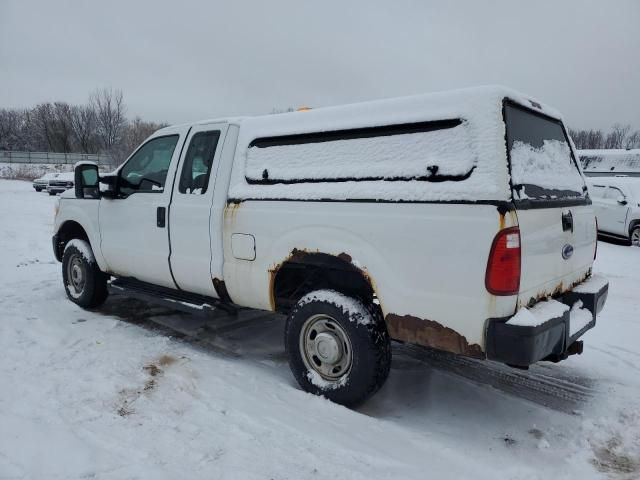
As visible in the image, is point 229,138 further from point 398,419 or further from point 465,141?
→ point 398,419

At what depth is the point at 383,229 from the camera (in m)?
3.03

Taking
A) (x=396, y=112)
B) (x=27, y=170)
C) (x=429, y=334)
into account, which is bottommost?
(x=429, y=334)

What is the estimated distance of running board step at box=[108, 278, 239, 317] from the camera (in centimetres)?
431

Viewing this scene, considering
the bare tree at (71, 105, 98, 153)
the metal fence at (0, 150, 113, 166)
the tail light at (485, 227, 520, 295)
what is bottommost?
the tail light at (485, 227, 520, 295)

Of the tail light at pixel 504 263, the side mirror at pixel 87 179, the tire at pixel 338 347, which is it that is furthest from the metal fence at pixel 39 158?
the tail light at pixel 504 263

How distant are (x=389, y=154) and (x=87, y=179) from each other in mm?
3623

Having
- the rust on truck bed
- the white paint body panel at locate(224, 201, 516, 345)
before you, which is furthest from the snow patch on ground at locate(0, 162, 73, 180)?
the rust on truck bed

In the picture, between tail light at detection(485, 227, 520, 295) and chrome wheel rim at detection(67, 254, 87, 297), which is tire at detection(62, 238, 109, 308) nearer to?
chrome wheel rim at detection(67, 254, 87, 297)

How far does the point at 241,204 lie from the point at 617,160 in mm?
20546

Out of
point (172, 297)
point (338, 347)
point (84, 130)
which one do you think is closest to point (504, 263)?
point (338, 347)

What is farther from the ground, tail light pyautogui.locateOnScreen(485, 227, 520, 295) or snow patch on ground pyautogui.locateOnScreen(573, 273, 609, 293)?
tail light pyautogui.locateOnScreen(485, 227, 520, 295)

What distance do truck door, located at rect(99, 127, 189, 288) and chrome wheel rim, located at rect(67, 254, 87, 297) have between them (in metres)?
0.60

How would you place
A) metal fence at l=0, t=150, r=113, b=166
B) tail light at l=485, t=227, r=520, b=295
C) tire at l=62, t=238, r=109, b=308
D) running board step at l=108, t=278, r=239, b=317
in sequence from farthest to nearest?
metal fence at l=0, t=150, r=113, b=166 < tire at l=62, t=238, r=109, b=308 < running board step at l=108, t=278, r=239, b=317 < tail light at l=485, t=227, r=520, b=295

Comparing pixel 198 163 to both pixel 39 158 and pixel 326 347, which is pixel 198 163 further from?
pixel 39 158
